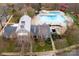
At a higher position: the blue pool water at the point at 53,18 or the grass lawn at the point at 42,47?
the blue pool water at the point at 53,18

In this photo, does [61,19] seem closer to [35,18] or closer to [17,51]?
[35,18]

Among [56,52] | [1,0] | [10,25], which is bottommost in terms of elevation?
[56,52]

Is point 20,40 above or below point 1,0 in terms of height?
below

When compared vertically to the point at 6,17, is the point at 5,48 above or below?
below

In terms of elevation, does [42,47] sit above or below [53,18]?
below

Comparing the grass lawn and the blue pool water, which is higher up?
the blue pool water

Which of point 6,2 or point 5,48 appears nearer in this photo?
point 5,48

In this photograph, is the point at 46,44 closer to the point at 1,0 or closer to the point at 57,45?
the point at 57,45

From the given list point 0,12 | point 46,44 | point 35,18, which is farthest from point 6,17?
point 46,44

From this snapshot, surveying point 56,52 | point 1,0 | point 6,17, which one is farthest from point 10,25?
point 56,52
